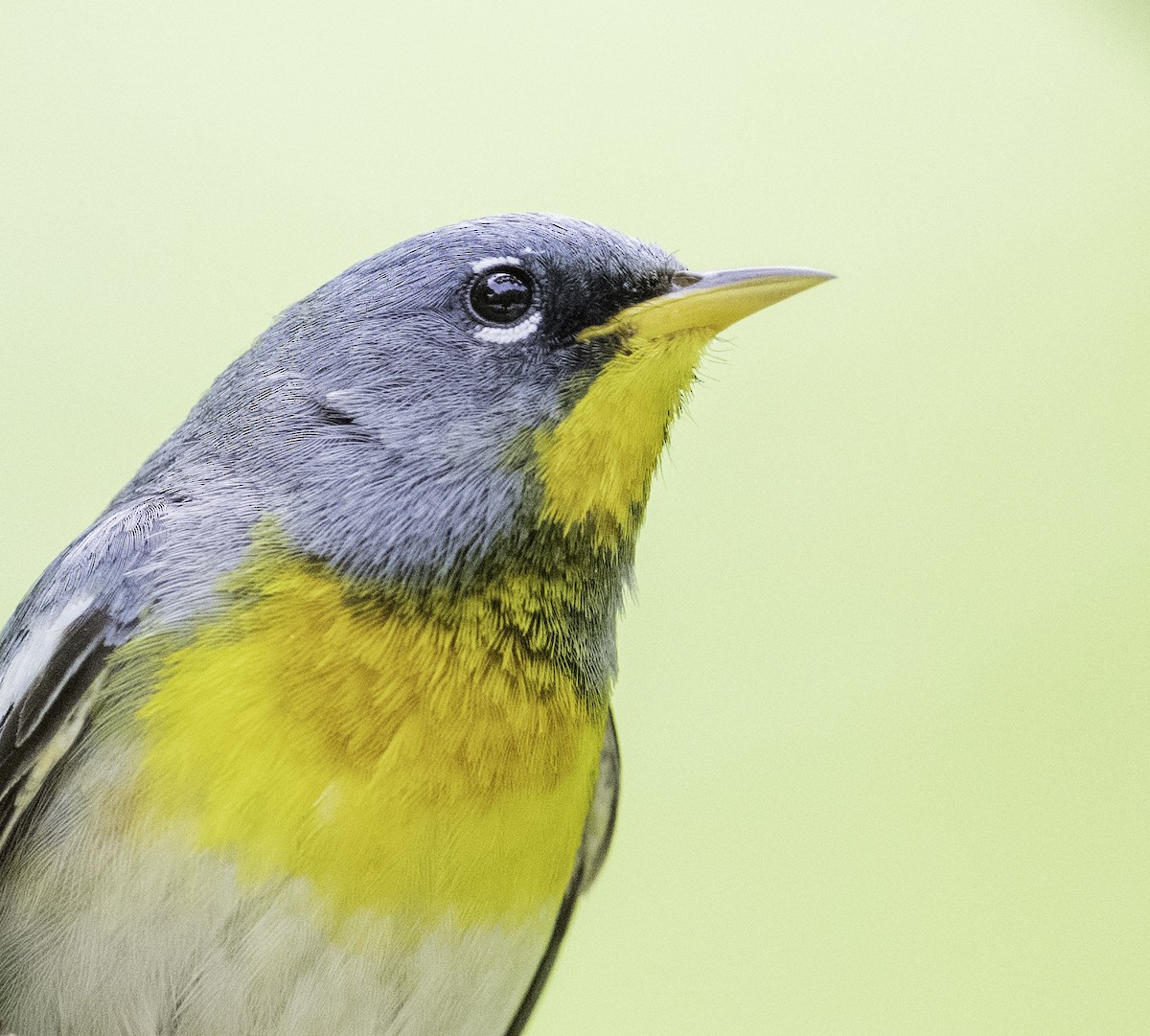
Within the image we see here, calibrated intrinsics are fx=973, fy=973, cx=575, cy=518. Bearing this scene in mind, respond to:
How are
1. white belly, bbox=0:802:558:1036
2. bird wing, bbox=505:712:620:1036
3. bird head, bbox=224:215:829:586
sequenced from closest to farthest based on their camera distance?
white belly, bbox=0:802:558:1036 < bird head, bbox=224:215:829:586 < bird wing, bbox=505:712:620:1036

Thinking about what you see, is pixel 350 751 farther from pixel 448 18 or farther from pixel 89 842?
pixel 448 18

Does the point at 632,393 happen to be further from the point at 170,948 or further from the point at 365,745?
the point at 170,948

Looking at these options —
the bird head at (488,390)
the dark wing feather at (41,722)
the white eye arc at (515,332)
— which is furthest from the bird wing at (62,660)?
the white eye arc at (515,332)

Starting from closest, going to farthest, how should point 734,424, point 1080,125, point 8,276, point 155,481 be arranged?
point 155,481 → point 8,276 → point 734,424 → point 1080,125

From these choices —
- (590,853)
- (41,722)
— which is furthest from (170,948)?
(590,853)

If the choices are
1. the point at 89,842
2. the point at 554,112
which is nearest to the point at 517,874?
the point at 89,842

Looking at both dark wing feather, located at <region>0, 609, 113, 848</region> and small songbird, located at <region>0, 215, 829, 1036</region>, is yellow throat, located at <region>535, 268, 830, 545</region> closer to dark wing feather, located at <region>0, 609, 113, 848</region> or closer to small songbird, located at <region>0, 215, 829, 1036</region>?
small songbird, located at <region>0, 215, 829, 1036</region>

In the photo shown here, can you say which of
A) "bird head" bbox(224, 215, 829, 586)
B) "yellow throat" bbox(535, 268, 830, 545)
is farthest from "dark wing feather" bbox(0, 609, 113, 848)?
"yellow throat" bbox(535, 268, 830, 545)
